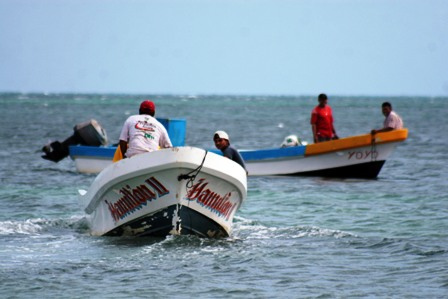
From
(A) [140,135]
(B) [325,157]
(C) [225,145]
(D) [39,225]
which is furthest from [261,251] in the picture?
(B) [325,157]

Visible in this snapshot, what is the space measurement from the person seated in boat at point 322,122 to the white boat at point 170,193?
8.44 meters

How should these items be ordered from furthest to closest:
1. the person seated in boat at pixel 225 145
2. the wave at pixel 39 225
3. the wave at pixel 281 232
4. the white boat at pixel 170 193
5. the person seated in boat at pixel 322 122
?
the person seated in boat at pixel 322 122
the wave at pixel 39 225
the wave at pixel 281 232
the person seated in boat at pixel 225 145
the white boat at pixel 170 193

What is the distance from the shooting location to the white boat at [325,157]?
2156 centimetres

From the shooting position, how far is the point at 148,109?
41.8 ft

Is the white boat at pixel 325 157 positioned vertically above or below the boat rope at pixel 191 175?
below

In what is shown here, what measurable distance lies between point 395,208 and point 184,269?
23.1 feet

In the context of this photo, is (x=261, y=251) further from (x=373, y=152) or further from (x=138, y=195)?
(x=373, y=152)

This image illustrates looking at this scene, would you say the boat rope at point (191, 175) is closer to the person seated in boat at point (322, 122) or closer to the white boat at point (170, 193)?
the white boat at point (170, 193)

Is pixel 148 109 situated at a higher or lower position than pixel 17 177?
higher

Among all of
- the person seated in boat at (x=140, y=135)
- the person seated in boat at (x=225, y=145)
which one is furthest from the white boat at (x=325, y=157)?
the person seated in boat at (x=140, y=135)

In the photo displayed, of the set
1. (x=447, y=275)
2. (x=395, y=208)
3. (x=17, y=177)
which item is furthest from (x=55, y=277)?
(x=17, y=177)

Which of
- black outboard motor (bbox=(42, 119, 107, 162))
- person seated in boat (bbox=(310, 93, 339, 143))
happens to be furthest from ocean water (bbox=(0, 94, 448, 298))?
black outboard motor (bbox=(42, 119, 107, 162))

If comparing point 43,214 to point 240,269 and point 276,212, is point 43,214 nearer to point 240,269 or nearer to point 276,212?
point 276,212

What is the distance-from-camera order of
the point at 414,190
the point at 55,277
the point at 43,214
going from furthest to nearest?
the point at 414,190 < the point at 43,214 < the point at 55,277
